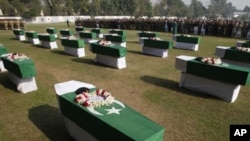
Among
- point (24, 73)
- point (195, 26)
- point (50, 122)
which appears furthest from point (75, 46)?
point (195, 26)

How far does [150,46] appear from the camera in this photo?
1478cm

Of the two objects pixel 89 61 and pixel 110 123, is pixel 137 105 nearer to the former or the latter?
pixel 110 123

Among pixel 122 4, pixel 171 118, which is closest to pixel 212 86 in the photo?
pixel 171 118

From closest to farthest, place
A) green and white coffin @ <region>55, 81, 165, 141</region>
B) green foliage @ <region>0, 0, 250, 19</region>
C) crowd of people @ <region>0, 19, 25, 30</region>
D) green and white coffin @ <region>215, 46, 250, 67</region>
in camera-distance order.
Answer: green and white coffin @ <region>55, 81, 165, 141</region> < green and white coffin @ <region>215, 46, 250, 67</region> < crowd of people @ <region>0, 19, 25, 30</region> < green foliage @ <region>0, 0, 250, 19</region>

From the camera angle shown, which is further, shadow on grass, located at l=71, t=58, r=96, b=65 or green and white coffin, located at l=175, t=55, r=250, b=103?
shadow on grass, located at l=71, t=58, r=96, b=65

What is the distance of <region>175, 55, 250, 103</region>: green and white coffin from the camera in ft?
22.4

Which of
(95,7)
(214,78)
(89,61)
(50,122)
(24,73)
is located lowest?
(50,122)

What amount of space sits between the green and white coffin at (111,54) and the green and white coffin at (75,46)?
1.97m

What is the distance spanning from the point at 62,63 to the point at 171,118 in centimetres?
882

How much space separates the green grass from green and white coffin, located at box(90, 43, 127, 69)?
513 millimetres

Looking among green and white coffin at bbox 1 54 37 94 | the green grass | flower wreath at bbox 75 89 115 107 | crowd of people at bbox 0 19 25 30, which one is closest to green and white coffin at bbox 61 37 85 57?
the green grass

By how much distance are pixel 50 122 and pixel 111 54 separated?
608 centimetres

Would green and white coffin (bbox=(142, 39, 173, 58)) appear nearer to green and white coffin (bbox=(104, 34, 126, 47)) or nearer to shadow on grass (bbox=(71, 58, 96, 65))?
green and white coffin (bbox=(104, 34, 126, 47))

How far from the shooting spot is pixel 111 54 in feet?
36.7
